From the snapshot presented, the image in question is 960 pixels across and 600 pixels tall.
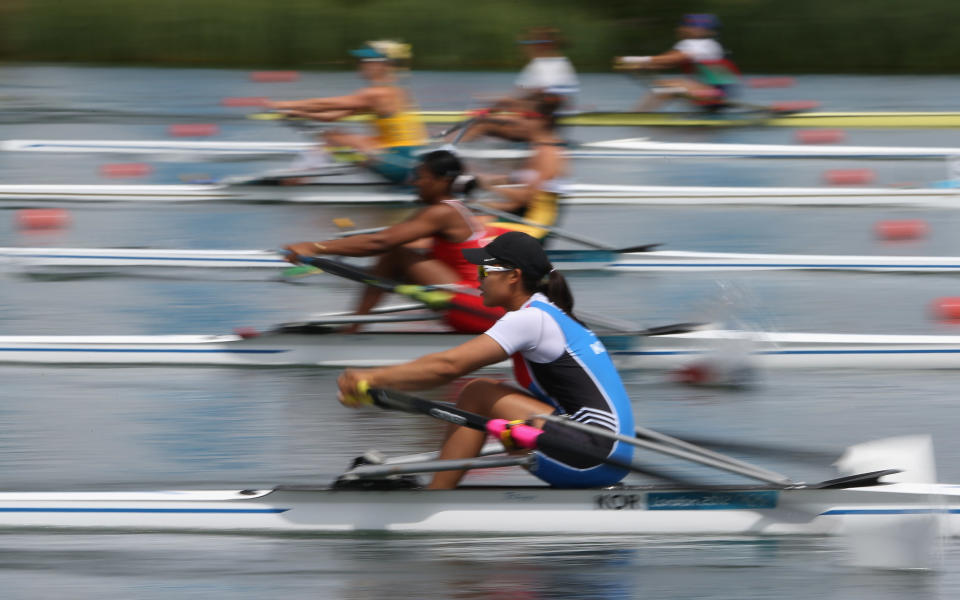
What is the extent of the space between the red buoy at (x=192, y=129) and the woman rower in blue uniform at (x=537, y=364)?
9.29 m

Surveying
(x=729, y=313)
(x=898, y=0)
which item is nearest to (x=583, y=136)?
(x=729, y=313)

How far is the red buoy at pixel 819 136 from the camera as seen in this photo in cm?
1296

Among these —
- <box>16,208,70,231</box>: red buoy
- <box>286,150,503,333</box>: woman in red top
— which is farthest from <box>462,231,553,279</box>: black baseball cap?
<box>16,208,70,231</box>: red buoy

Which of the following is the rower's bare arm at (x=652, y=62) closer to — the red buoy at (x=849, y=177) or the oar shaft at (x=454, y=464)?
the red buoy at (x=849, y=177)

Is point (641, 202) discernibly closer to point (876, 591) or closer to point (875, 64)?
point (876, 591)

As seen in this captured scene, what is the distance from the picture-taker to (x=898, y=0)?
62.1 feet

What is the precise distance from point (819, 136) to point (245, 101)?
276 inches

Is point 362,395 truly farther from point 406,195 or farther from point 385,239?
point 406,195

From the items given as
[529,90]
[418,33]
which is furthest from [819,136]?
[418,33]

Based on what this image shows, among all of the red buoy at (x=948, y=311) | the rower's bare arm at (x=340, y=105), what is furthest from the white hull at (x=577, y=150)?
the red buoy at (x=948, y=311)

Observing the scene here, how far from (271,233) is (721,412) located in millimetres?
4609

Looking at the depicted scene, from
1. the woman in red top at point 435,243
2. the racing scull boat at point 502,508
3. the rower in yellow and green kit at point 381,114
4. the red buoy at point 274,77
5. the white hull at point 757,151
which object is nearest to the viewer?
the racing scull boat at point 502,508

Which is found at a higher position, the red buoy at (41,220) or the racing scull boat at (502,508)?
the red buoy at (41,220)

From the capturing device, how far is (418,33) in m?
18.8
